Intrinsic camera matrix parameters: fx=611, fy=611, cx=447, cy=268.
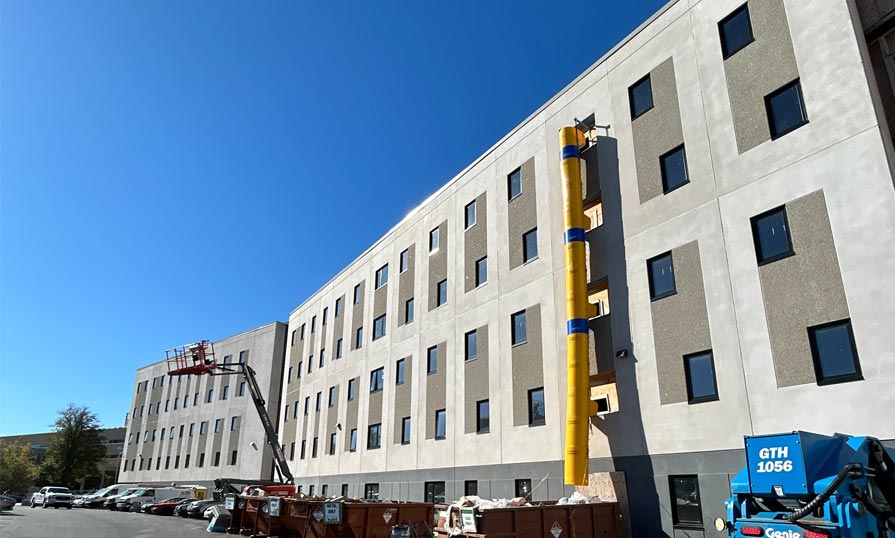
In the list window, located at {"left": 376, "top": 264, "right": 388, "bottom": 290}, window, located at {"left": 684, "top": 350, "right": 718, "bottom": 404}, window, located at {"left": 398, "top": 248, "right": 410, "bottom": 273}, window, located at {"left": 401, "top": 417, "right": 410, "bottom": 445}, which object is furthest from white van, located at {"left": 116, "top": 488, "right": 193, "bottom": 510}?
window, located at {"left": 684, "top": 350, "right": 718, "bottom": 404}

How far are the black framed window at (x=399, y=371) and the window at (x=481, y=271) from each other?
7.42 m

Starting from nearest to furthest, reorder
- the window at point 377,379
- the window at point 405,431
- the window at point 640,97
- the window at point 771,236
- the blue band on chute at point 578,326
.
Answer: the window at point 771,236 → the blue band on chute at point 578,326 → the window at point 640,97 → the window at point 405,431 → the window at point 377,379

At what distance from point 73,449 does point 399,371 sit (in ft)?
232

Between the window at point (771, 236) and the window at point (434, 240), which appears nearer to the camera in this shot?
the window at point (771, 236)

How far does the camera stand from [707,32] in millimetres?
18734

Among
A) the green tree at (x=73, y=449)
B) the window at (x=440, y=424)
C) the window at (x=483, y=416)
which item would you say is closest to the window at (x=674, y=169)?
the window at (x=483, y=416)

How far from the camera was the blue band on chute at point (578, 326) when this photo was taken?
1934 centimetres

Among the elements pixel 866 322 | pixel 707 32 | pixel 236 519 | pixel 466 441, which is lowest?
pixel 236 519

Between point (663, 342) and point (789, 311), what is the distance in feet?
12.5

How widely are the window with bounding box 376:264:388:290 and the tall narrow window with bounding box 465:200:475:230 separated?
8.96 metres

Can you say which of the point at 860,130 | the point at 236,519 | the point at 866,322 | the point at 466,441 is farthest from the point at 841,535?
the point at 236,519

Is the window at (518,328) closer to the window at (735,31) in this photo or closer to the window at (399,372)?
the window at (399,372)

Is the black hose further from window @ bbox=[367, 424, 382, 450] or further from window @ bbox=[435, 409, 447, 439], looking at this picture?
window @ bbox=[367, 424, 382, 450]

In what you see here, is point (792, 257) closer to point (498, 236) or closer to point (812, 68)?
point (812, 68)
